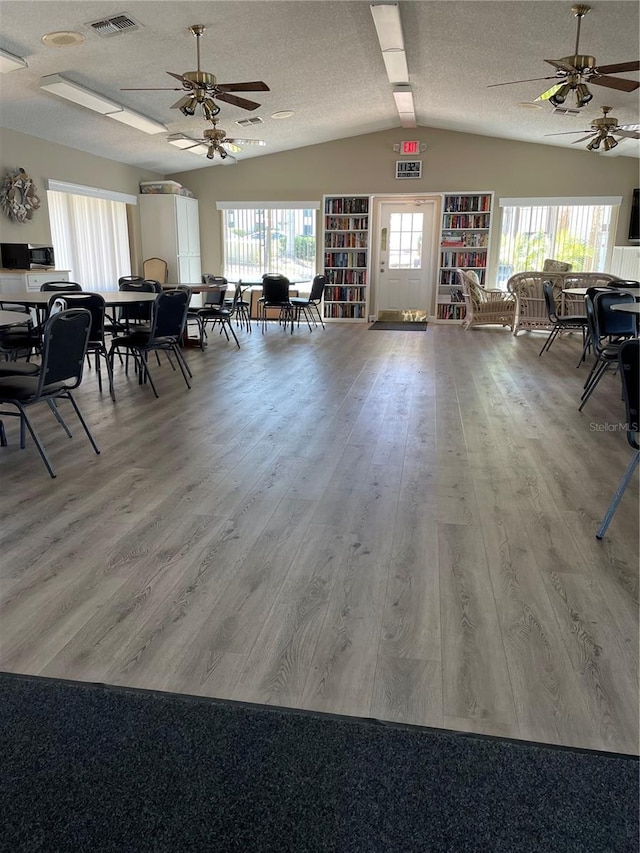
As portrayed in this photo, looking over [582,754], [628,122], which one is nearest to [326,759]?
[582,754]

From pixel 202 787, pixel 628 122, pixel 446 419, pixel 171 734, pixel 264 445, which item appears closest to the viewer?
pixel 202 787

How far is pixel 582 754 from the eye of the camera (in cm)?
144

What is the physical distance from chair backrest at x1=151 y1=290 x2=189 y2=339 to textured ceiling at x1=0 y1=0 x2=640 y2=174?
2.25 m

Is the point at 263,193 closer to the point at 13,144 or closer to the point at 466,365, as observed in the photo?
the point at 13,144

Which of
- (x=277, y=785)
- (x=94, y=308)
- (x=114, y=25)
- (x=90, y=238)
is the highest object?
(x=114, y=25)

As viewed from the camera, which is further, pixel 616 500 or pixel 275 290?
pixel 275 290

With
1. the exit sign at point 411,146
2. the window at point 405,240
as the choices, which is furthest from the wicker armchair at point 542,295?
the exit sign at point 411,146

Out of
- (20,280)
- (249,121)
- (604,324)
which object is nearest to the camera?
(604,324)

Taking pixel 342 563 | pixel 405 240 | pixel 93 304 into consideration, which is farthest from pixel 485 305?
pixel 342 563

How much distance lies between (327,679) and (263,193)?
10586 mm

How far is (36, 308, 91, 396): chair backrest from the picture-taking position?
2.96 m

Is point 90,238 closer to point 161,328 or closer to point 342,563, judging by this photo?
point 161,328

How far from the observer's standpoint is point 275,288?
8.49 metres

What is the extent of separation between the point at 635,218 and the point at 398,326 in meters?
4.22
